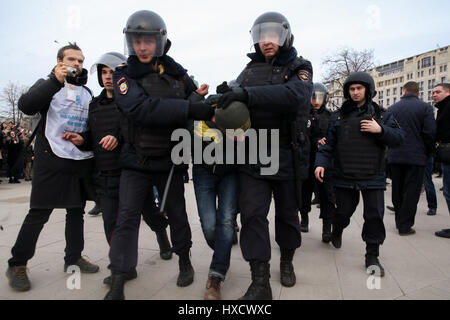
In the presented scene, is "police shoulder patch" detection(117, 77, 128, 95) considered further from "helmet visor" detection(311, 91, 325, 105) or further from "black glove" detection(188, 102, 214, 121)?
"helmet visor" detection(311, 91, 325, 105)

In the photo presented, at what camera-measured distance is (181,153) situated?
2549mm

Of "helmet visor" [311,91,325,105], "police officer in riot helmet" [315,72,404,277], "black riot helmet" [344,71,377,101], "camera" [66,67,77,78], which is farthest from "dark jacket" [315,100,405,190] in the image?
"camera" [66,67,77,78]

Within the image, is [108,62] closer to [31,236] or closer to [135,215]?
[135,215]

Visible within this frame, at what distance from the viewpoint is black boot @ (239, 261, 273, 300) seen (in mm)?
2307

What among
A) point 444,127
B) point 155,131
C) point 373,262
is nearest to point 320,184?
point 373,262

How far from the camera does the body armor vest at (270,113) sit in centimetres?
244

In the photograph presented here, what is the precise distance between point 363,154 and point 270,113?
1231 millimetres

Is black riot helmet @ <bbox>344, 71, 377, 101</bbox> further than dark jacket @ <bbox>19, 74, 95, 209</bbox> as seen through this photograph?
Yes

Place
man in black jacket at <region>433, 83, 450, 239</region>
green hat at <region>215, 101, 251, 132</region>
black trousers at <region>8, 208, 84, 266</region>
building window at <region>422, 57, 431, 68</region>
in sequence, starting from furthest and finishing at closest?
building window at <region>422, 57, 431, 68</region> → man in black jacket at <region>433, 83, 450, 239</region> → black trousers at <region>8, 208, 84, 266</region> → green hat at <region>215, 101, 251, 132</region>

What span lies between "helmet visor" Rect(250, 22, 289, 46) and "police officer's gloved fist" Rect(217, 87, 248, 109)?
22.3 inches

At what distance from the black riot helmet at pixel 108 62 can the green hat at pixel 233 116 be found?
119cm

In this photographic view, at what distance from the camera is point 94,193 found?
2.91 metres

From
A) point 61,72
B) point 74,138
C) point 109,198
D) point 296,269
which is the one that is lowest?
point 296,269

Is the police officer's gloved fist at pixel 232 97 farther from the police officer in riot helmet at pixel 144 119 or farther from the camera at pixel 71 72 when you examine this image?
the camera at pixel 71 72
